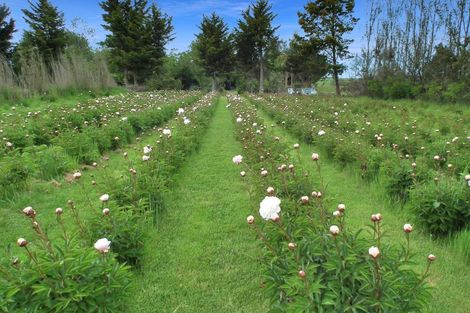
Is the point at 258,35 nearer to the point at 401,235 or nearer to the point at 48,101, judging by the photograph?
the point at 48,101

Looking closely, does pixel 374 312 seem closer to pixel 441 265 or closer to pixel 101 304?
pixel 101 304

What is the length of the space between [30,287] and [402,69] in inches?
898

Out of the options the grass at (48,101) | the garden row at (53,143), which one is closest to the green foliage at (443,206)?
the garden row at (53,143)

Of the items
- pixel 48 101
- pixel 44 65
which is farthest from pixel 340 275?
pixel 44 65

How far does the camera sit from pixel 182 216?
174 inches

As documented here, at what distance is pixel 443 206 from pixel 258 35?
1383 inches

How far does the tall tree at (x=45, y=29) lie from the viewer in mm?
28016

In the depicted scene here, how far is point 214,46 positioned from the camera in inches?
1528

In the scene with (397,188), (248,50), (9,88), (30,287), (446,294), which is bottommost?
(446,294)

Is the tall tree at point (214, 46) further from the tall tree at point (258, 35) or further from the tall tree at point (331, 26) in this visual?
the tall tree at point (331, 26)

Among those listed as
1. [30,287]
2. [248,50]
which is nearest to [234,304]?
[30,287]

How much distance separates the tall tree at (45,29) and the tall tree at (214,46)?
14.6 metres

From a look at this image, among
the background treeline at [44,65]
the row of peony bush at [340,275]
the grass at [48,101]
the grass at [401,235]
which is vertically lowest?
the grass at [401,235]

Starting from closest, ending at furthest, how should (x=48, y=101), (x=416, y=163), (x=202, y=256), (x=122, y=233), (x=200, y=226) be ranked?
(x=122, y=233), (x=202, y=256), (x=200, y=226), (x=416, y=163), (x=48, y=101)
